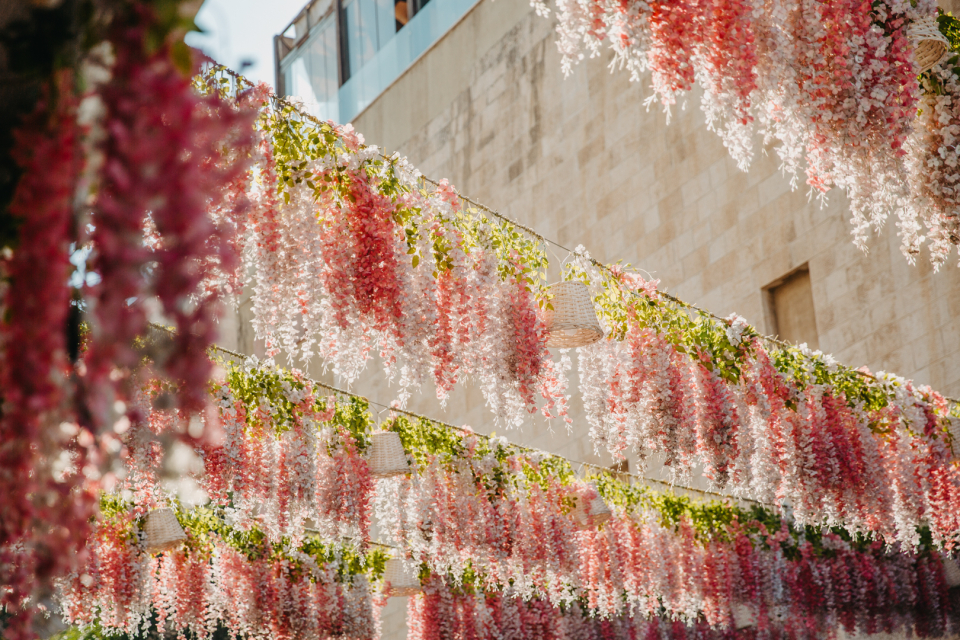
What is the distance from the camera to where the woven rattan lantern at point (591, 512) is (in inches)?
335

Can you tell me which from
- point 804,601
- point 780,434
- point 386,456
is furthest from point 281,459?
point 804,601

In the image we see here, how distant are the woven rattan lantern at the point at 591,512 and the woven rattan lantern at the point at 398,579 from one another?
1.80 m

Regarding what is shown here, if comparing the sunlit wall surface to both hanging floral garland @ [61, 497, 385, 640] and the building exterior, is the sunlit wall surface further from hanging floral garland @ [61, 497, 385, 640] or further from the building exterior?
hanging floral garland @ [61, 497, 385, 640]

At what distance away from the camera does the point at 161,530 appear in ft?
25.6

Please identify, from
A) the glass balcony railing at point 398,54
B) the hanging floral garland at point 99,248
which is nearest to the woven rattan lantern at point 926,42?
the hanging floral garland at point 99,248

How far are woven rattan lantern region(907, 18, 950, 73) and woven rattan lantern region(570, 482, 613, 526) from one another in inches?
191

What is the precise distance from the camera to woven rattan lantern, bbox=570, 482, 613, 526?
850 cm

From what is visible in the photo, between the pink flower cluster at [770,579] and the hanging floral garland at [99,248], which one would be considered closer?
the hanging floral garland at [99,248]

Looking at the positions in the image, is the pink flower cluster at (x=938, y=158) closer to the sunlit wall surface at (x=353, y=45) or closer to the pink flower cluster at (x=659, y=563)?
the pink flower cluster at (x=659, y=563)

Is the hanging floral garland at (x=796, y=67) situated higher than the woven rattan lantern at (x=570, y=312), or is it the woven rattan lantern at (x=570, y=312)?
the hanging floral garland at (x=796, y=67)

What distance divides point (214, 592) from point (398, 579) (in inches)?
67.6

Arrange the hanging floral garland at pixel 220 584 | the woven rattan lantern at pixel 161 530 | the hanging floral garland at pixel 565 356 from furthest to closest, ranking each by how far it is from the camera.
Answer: the hanging floral garland at pixel 220 584
the woven rattan lantern at pixel 161 530
the hanging floral garland at pixel 565 356

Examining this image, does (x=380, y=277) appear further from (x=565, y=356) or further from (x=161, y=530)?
(x=161, y=530)

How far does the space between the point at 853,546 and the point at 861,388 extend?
11.1ft
